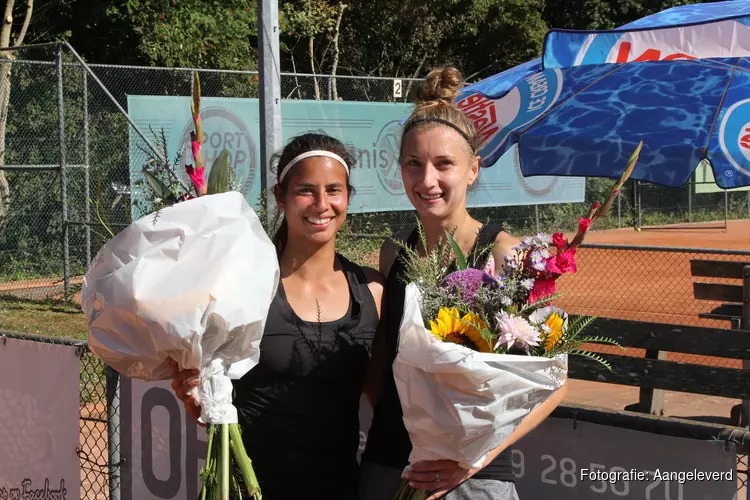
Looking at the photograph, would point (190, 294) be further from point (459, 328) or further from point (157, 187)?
point (459, 328)

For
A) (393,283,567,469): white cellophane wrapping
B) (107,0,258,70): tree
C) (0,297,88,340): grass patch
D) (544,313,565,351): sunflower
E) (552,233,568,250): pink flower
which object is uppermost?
(107,0,258,70): tree

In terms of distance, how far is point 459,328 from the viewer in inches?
86.7

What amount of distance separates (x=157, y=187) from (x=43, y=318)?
332 inches

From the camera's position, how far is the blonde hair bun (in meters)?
2.85

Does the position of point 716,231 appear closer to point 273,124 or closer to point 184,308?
point 273,124

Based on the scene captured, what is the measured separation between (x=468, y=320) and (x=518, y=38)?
27180 millimetres

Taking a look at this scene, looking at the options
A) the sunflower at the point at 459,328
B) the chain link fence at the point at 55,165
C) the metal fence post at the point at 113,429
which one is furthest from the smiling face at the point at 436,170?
the chain link fence at the point at 55,165

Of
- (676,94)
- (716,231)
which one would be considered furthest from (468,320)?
(716,231)

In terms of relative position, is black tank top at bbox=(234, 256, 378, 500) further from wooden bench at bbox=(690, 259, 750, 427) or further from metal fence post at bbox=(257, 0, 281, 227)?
wooden bench at bbox=(690, 259, 750, 427)

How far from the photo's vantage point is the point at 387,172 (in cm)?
1474

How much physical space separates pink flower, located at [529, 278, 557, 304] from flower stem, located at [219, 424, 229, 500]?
92 centimetres

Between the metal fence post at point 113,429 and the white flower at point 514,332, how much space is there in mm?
2334

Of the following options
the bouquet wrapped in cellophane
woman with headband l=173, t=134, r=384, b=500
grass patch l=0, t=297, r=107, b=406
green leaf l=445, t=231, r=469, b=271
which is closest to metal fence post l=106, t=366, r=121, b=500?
woman with headband l=173, t=134, r=384, b=500

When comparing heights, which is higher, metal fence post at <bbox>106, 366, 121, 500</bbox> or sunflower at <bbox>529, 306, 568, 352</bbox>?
sunflower at <bbox>529, 306, 568, 352</bbox>
